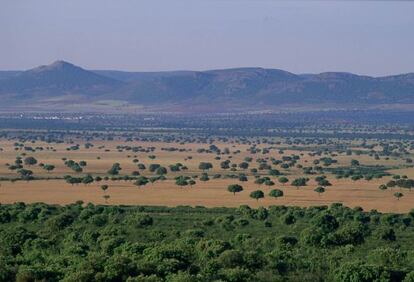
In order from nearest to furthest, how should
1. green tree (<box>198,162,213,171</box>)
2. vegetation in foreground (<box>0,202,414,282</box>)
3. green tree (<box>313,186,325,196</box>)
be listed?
vegetation in foreground (<box>0,202,414,282</box>) → green tree (<box>313,186,325,196</box>) → green tree (<box>198,162,213,171</box>)

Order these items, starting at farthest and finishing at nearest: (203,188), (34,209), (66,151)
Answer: (66,151) < (203,188) < (34,209)

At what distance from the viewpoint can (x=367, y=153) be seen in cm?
11269

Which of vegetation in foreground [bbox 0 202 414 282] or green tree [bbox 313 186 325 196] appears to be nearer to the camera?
vegetation in foreground [bbox 0 202 414 282]

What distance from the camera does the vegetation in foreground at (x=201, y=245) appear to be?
2398 cm

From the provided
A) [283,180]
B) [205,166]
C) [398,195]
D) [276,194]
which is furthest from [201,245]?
[205,166]

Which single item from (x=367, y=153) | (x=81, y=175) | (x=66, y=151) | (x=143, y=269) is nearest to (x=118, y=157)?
(x=66, y=151)

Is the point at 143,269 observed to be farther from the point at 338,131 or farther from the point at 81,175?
the point at 338,131

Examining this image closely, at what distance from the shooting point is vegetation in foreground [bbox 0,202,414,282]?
2398 centimetres

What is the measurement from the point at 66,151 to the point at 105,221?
232ft

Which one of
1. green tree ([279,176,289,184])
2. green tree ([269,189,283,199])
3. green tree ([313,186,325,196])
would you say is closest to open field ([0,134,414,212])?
green tree ([313,186,325,196])

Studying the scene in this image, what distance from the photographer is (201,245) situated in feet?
97.5

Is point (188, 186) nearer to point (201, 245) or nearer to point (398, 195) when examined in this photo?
point (398, 195)

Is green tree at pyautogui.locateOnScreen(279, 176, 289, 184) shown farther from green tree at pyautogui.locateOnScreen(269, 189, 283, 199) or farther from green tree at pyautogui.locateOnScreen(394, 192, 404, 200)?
green tree at pyautogui.locateOnScreen(394, 192, 404, 200)

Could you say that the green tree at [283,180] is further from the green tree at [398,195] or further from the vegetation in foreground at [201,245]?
the vegetation in foreground at [201,245]
